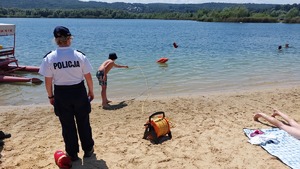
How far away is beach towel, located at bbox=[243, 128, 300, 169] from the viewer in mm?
4770

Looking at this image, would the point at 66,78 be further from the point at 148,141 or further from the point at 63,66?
the point at 148,141

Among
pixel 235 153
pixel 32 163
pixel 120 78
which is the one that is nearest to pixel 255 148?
pixel 235 153

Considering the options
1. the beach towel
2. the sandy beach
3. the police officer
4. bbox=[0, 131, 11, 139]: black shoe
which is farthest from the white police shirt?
the beach towel

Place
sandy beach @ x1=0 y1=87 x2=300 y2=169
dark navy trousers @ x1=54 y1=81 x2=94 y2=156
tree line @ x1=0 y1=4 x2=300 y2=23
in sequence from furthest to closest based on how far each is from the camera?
1. tree line @ x1=0 y1=4 x2=300 y2=23
2. sandy beach @ x1=0 y1=87 x2=300 y2=169
3. dark navy trousers @ x1=54 y1=81 x2=94 y2=156

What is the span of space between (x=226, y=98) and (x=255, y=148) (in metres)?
3.85

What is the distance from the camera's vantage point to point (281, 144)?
525cm

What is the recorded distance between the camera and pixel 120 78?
12.2 metres

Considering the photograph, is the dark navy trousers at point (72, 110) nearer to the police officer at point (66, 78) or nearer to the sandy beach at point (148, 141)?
the police officer at point (66, 78)

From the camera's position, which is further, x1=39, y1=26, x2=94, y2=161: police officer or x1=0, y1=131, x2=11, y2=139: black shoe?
x1=0, y1=131, x2=11, y2=139: black shoe

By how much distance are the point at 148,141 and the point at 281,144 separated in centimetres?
234

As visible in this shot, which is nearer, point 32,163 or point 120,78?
point 32,163

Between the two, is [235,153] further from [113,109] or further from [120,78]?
[120,78]

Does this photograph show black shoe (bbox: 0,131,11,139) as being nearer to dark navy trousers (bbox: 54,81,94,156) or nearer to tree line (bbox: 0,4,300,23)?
dark navy trousers (bbox: 54,81,94,156)

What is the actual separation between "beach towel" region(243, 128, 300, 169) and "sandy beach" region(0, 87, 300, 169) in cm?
11
